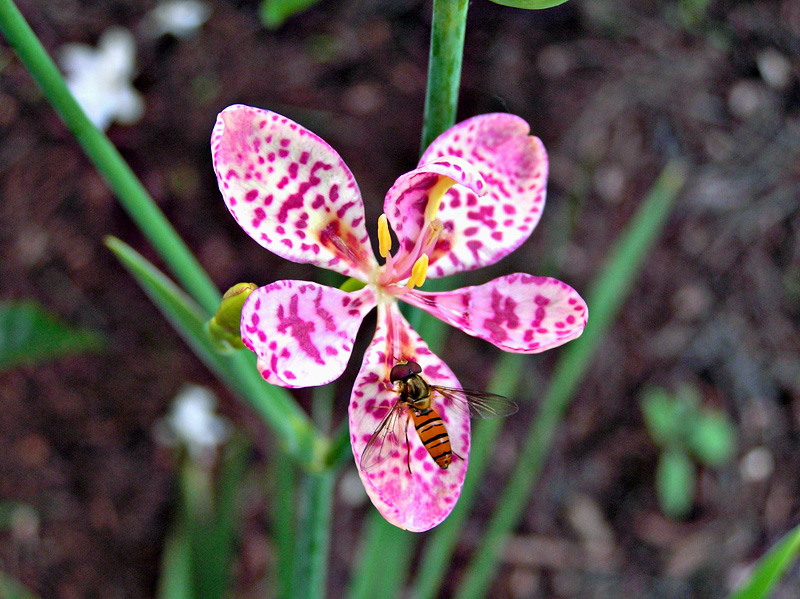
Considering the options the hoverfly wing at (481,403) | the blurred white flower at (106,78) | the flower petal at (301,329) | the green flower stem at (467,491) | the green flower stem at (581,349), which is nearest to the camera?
the flower petal at (301,329)

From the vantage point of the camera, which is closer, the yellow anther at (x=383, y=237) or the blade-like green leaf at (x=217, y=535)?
the yellow anther at (x=383, y=237)

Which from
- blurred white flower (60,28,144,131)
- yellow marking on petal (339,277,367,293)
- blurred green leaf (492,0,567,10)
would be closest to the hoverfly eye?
yellow marking on petal (339,277,367,293)

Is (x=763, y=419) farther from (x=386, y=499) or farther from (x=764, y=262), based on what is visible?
(x=386, y=499)

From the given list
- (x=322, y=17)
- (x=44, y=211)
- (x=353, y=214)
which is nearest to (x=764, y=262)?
(x=322, y=17)

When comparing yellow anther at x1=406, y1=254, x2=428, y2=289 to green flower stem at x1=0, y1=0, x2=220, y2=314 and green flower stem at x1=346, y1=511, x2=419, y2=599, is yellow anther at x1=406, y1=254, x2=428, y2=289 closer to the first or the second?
green flower stem at x1=0, y1=0, x2=220, y2=314

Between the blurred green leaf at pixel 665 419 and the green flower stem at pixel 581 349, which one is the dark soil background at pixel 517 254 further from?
the green flower stem at pixel 581 349

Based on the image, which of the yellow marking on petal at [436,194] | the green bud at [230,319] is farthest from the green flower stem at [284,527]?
the yellow marking on petal at [436,194]
